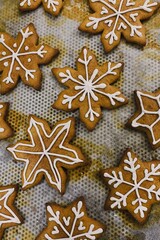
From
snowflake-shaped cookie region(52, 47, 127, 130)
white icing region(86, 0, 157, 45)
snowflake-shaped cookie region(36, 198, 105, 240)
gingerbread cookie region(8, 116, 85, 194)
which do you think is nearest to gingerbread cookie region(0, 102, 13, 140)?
gingerbread cookie region(8, 116, 85, 194)

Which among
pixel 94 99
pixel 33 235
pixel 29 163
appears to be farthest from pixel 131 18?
pixel 33 235

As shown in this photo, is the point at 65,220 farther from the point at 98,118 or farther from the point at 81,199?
the point at 98,118

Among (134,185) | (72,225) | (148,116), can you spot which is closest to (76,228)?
(72,225)

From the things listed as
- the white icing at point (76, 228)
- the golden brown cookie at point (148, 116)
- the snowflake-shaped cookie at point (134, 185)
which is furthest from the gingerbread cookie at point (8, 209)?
the golden brown cookie at point (148, 116)

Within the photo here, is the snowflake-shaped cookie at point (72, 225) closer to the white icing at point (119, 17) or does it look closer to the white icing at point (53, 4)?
the white icing at point (119, 17)

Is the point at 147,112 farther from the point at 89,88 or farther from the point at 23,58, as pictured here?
the point at 23,58

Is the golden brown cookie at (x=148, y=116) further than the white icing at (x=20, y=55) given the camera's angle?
No
